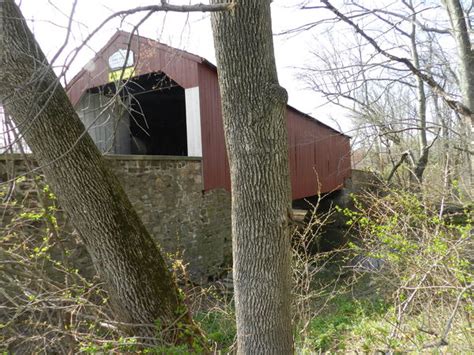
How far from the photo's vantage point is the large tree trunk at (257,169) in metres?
2.13

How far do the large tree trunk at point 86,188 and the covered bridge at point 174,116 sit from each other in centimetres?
A: 74

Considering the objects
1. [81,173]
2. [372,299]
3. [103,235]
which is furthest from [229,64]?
[372,299]

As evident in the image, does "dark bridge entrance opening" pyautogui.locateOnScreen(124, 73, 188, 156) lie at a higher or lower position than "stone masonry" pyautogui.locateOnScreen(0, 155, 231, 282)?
higher

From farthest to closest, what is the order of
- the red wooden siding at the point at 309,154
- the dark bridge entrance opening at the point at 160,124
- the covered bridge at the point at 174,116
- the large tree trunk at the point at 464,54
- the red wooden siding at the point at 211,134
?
the dark bridge entrance opening at the point at 160,124, the red wooden siding at the point at 309,154, the red wooden siding at the point at 211,134, the covered bridge at the point at 174,116, the large tree trunk at the point at 464,54

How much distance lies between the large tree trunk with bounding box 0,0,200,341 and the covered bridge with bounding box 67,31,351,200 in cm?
74

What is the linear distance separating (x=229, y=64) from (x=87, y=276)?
513 centimetres

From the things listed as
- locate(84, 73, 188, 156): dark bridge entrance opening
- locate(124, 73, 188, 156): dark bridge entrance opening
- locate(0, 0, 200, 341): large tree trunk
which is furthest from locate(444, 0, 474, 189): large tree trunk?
locate(124, 73, 188, 156): dark bridge entrance opening

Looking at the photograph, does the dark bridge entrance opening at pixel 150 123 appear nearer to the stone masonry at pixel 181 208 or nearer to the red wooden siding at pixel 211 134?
the red wooden siding at pixel 211 134

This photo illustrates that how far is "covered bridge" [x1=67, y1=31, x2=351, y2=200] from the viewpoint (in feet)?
23.0

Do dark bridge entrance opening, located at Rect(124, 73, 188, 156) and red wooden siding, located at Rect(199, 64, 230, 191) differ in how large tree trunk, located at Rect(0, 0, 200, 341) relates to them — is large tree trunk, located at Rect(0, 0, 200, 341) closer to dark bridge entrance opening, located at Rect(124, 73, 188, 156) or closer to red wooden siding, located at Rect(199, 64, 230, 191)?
red wooden siding, located at Rect(199, 64, 230, 191)

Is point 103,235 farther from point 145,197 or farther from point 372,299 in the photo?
point 372,299

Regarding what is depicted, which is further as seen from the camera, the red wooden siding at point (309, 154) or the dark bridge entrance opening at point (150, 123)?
the red wooden siding at point (309, 154)

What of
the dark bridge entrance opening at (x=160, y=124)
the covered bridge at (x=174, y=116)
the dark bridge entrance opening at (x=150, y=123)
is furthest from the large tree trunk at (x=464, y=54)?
the dark bridge entrance opening at (x=160, y=124)

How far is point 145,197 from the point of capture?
22.7 feet
